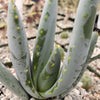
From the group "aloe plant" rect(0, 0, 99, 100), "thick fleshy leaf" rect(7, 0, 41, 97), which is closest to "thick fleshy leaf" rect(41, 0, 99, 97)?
"aloe plant" rect(0, 0, 99, 100)

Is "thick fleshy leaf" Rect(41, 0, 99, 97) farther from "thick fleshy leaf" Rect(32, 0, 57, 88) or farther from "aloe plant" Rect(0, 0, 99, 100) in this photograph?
"thick fleshy leaf" Rect(32, 0, 57, 88)

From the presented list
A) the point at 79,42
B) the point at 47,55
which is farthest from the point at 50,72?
the point at 79,42

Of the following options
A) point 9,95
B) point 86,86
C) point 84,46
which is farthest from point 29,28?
point 84,46

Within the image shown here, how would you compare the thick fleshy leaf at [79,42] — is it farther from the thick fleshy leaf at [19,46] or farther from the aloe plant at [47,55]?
the thick fleshy leaf at [19,46]

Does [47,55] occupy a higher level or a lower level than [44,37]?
lower

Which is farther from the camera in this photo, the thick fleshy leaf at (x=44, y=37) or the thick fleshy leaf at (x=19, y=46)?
the thick fleshy leaf at (x=44, y=37)

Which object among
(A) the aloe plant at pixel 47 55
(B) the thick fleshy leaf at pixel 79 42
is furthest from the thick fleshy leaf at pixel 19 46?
(B) the thick fleshy leaf at pixel 79 42

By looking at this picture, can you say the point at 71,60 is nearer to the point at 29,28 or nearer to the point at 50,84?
the point at 50,84

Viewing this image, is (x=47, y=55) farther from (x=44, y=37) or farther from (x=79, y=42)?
(x=79, y=42)
